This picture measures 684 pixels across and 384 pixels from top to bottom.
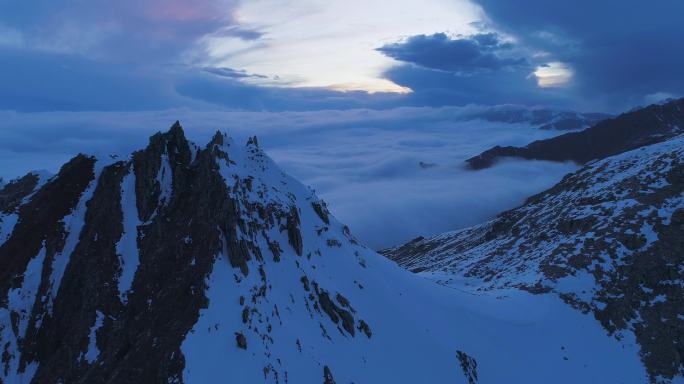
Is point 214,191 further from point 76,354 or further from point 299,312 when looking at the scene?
point 76,354

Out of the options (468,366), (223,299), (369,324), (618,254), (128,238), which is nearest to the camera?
(223,299)

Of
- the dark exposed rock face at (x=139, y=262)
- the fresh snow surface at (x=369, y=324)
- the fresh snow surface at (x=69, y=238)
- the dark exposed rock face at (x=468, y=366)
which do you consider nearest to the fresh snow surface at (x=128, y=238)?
the dark exposed rock face at (x=139, y=262)

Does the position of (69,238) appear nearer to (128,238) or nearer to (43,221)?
(43,221)

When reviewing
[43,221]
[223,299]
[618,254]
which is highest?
[43,221]

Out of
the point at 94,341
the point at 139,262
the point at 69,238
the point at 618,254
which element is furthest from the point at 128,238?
→ the point at 618,254

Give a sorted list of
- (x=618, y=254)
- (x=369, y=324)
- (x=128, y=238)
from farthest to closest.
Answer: (x=618, y=254) < (x=369, y=324) < (x=128, y=238)

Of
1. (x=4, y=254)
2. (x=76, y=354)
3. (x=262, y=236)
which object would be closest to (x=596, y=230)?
(x=262, y=236)

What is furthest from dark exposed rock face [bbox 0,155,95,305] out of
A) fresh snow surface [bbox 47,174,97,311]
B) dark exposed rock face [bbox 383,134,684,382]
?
dark exposed rock face [bbox 383,134,684,382]
